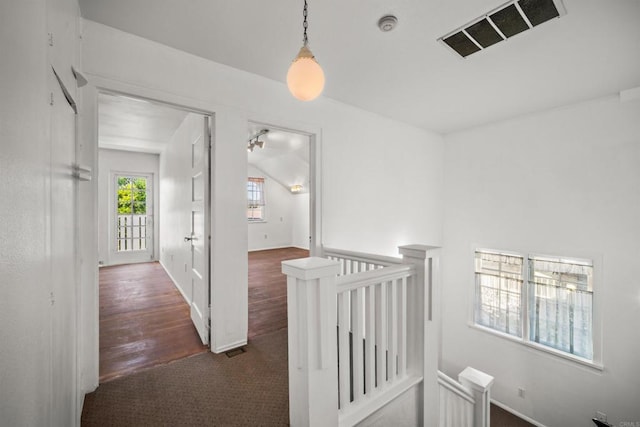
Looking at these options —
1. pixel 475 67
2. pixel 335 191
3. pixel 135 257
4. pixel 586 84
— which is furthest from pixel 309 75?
pixel 135 257

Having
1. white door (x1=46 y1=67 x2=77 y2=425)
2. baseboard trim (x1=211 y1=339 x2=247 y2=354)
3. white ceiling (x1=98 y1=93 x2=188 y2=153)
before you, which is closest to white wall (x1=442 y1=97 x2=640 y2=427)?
baseboard trim (x1=211 y1=339 x2=247 y2=354)

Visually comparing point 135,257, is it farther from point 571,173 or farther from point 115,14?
point 571,173

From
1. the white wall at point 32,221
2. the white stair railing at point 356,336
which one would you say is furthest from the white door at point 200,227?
the white stair railing at point 356,336

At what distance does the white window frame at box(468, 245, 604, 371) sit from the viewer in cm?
344

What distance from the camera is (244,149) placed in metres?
2.47

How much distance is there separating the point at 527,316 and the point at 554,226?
57.3 inches

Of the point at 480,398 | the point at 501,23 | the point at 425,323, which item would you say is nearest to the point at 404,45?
the point at 501,23

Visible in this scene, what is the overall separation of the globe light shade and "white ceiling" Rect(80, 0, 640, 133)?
64 centimetres

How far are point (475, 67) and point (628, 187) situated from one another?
8.37 feet

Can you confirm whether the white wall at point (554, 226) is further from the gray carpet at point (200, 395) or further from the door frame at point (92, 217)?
the door frame at point (92, 217)

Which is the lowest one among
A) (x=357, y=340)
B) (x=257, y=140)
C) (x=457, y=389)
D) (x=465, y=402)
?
(x=465, y=402)

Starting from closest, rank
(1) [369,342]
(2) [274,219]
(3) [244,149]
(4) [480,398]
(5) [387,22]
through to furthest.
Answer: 1. (1) [369,342]
2. (5) [387,22]
3. (3) [244,149]
4. (4) [480,398]
5. (2) [274,219]

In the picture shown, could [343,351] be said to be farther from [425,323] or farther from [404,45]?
[404,45]

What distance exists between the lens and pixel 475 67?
257 cm
